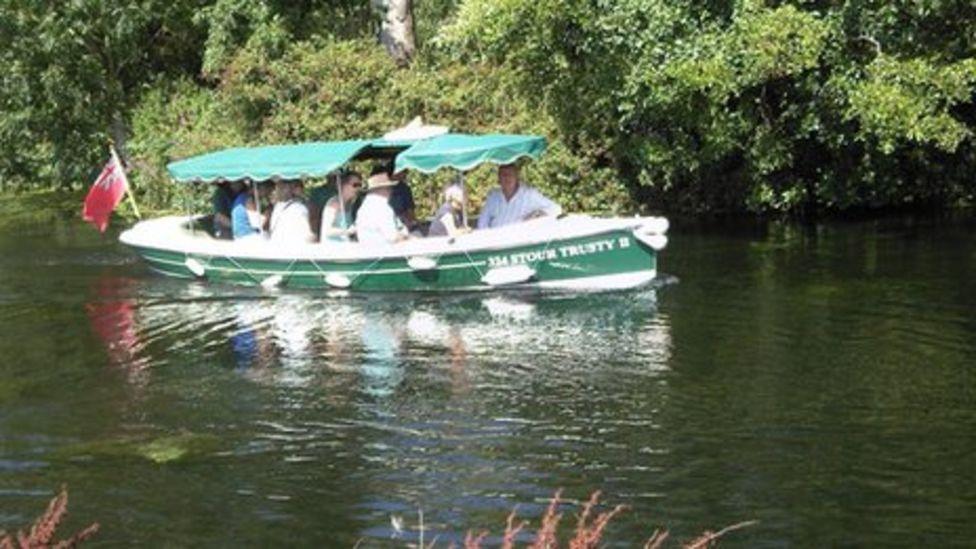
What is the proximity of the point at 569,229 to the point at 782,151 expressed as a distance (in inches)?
304

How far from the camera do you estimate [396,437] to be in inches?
385

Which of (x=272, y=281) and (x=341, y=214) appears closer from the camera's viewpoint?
(x=272, y=281)

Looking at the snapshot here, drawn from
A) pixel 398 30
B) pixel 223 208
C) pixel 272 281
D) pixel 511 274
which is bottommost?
pixel 272 281

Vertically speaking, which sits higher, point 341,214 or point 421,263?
point 341,214

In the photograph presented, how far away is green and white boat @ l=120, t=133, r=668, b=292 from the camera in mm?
15469

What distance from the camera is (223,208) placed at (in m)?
19.5

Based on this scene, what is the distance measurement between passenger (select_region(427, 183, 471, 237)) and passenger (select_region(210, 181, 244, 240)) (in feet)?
11.6

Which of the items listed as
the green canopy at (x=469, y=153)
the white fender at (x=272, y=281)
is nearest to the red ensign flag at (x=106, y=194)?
the white fender at (x=272, y=281)

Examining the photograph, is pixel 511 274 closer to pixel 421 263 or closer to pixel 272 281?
pixel 421 263

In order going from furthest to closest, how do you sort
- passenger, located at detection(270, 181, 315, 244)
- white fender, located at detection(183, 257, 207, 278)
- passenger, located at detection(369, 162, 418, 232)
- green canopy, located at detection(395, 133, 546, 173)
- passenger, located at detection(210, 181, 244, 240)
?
passenger, located at detection(210, 181, 244, 240)
passenger, located at detection(369, 162, 418, 232)
white fender, located at detection(183, 257, 207, 278)
passenger, located at detection(270, 181, 315, 244)
green canopy, located at detection(395, 133, 546, 173)

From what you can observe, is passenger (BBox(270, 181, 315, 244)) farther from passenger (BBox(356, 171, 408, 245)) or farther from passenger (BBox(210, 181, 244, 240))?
passenger (BBox(210, 181, 244, 240))

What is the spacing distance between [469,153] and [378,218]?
1399 millimetres

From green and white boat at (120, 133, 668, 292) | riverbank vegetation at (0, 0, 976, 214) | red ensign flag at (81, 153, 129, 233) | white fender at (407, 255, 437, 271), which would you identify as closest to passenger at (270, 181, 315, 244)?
green and white boat at (120, 133, 668, 292)

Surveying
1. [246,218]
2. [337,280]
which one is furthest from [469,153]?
[246,218]
